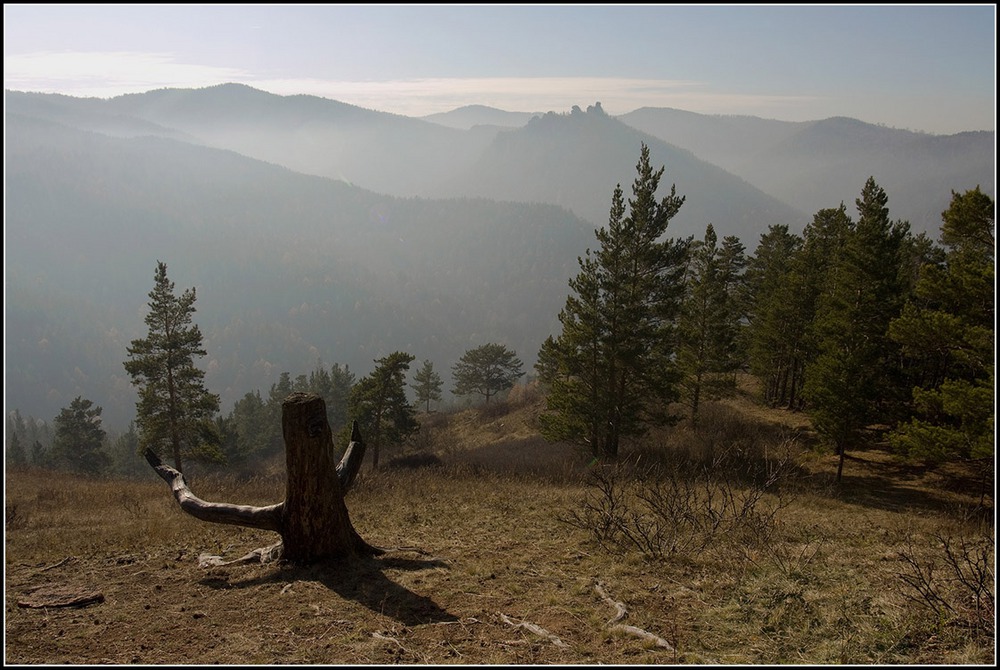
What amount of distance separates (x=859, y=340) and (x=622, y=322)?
7633 millimetres

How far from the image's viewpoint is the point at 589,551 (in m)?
8.34

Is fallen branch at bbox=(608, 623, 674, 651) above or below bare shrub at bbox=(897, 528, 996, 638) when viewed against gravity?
below

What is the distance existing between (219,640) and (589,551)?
4886 mm

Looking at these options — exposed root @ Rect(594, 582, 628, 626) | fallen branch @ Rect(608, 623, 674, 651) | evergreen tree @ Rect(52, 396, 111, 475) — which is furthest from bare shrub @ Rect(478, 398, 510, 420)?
fallen branch @ Rect(608, 623, 674, 651)

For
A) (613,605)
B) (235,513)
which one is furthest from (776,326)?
(235,513)

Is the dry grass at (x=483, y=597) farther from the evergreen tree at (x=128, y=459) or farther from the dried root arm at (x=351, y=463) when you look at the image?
the evergreen tree at (x=128, y=459)

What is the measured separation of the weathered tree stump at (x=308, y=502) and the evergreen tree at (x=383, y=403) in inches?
1012

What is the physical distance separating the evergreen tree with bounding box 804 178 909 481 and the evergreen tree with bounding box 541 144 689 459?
5.08 m

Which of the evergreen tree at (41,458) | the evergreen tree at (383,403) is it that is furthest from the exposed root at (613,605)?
the evergreen tree at (41,458)

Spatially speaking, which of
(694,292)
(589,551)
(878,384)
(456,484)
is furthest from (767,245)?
(589,551)

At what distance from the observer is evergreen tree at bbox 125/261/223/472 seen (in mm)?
25500

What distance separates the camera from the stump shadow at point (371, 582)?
5961mm

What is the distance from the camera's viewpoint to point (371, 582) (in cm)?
677

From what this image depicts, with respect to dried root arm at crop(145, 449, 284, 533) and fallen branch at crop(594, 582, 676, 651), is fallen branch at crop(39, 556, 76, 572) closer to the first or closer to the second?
dried root arm at crop(145, 449, 284, 533)
